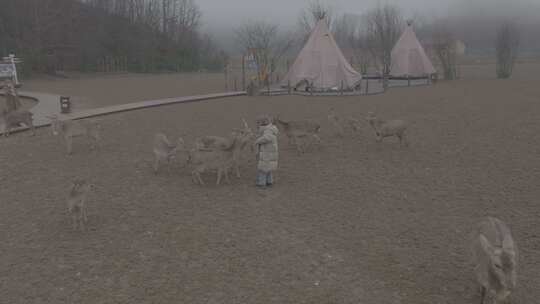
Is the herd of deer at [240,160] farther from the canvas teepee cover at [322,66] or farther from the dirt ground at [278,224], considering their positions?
the canvas teepee cover at [322,66]

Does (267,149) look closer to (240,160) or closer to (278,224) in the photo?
(278,224)

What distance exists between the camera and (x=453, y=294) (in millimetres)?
4461

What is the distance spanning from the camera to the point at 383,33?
145 feet

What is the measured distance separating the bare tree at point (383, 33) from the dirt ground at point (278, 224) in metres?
31.6

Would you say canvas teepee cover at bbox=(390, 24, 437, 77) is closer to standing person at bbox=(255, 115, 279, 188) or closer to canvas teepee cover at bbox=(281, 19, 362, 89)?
canvas teepee cover at bbox=(281, 19, 362, 89)

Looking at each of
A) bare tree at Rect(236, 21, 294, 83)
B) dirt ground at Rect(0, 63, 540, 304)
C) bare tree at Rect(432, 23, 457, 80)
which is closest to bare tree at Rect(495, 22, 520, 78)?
bare tree at Rect(432, 23, 457, 80)

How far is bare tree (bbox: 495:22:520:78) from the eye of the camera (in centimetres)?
3699

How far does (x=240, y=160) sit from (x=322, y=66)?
16.5 metres

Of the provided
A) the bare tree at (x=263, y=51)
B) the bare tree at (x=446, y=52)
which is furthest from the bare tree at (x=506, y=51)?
Result: the bare tree at (x=263, y=51)

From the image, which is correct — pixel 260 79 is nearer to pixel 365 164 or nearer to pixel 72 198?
pixel 365 164

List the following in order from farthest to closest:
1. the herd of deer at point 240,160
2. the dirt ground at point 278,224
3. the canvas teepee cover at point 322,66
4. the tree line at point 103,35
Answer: the tree line at point 103,35 < the canvas teepee cover at point 322,66 < the dirt ground at point 278,224 < the herd of deer at point 240,160

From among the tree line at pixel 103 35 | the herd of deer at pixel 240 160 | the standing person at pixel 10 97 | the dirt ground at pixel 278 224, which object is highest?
the tree line at pixel 103 35

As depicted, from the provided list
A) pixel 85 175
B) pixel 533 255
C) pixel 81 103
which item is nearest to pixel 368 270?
pixel 533 255

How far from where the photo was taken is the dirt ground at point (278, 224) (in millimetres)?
4562
